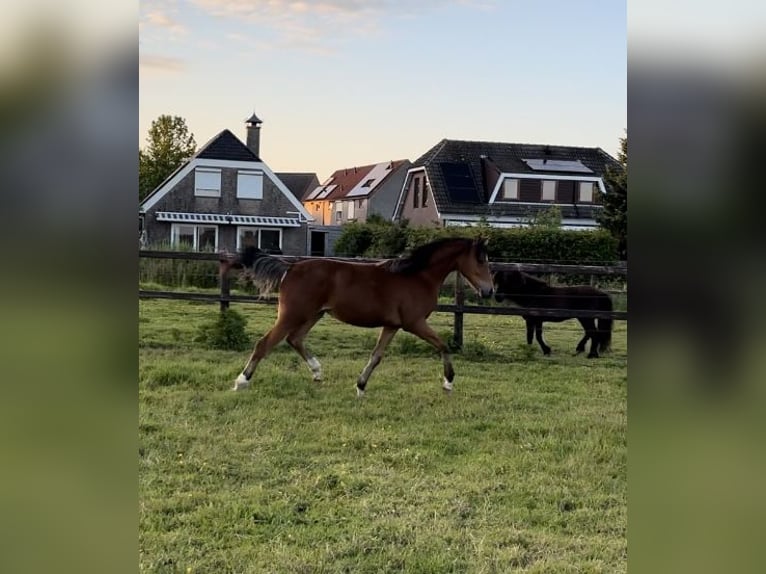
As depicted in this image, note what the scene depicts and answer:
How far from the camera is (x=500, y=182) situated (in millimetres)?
16844

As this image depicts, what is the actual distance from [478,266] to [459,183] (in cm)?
1219

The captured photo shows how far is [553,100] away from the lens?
644 cm

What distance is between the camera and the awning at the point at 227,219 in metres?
12.8

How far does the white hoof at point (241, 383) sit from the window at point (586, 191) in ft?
43.0

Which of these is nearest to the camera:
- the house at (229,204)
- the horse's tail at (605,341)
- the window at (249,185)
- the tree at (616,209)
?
the horse's tail at (605,341)

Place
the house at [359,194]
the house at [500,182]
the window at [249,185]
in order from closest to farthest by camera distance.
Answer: the window at [249,185] → the house at [500,182] → the house at [359,194]

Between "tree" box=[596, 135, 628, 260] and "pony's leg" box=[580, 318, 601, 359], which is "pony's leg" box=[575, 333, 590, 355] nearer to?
"pony's leg" box=[580, 318, 601, 359]

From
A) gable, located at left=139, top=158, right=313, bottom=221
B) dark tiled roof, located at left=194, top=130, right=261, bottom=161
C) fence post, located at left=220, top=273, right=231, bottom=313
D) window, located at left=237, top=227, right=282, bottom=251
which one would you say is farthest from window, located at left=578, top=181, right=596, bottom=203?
fence post, located at left=220, top=273, right=231, bottom=313

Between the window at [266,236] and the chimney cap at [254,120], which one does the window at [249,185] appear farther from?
the chimney cap at [254,120]

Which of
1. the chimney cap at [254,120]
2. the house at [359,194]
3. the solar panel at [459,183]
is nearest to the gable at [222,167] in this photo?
the solar panel at [459,183]

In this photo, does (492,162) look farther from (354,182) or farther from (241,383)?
(241,383)

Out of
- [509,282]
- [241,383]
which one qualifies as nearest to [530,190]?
[509,282]
